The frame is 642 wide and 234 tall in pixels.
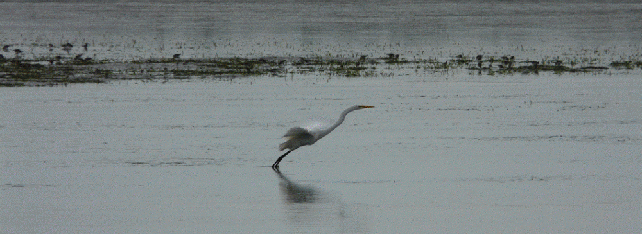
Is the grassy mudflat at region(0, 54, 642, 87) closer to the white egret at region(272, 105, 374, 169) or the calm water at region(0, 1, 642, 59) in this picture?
the calm water at region(0, 1, 642, 59)

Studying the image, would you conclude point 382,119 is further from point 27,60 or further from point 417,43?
point 417,43

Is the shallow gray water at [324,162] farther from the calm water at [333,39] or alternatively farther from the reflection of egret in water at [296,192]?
the calm water at [333,39]

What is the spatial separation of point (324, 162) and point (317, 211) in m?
3.37

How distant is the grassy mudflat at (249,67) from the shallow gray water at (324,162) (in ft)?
13.0

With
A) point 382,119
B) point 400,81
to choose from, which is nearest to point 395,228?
point 382,119

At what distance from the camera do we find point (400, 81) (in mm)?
26641

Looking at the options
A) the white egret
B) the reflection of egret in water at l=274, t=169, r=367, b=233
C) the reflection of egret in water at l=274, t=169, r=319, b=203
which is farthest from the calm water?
the reflection of egret in water at l=274, t=169, r=367, b=233

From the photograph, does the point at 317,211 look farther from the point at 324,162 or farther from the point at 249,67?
the point at 249,67

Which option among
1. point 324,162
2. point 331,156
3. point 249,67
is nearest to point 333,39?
point 249,67

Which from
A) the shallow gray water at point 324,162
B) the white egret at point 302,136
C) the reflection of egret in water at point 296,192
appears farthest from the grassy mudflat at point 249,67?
the reflection of egret in water at point 296,192

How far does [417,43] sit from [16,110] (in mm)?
26508

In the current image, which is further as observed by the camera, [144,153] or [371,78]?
[371,78]

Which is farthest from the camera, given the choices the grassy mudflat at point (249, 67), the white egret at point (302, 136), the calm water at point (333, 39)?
the calm water at point (333, 39)

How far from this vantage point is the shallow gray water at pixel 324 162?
10148 mm
